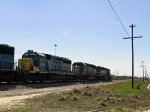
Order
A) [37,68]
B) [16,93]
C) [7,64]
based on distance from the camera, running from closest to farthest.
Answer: [16,93] < [7,64] < [37,68]

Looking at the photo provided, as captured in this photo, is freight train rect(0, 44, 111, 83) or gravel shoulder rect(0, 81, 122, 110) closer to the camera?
gravel shoulder rect(0, 81, 122, 110)

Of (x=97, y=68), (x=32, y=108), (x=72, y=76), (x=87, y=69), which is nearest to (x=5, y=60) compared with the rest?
(x=32, y=108)

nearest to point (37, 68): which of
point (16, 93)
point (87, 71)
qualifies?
point (16, 93)

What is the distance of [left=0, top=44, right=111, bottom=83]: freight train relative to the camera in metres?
35.6

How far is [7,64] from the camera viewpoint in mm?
36125

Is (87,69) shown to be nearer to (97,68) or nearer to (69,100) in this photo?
(97,68)

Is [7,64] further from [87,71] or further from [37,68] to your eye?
[87,71]

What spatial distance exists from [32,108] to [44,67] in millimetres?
28132

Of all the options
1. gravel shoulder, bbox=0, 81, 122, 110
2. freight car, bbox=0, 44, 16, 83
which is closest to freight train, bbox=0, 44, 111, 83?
freight car, bbox=0, 44, 16, 83

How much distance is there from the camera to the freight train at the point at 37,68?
3559cm

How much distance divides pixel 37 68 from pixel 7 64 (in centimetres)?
694

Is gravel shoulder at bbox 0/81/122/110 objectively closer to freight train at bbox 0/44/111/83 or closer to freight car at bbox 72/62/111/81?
freight train at bbox 0/44/111/83

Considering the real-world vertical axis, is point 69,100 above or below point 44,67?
below

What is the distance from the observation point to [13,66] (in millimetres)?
37438
